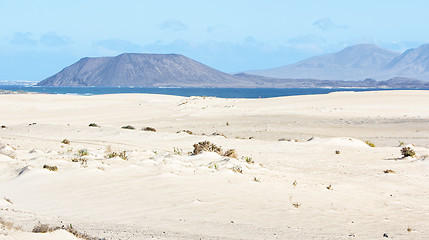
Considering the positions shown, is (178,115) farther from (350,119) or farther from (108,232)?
(108,232)

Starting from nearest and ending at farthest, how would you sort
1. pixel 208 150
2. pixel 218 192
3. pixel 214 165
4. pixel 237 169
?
pixel 218 192, pixel 237 169, pixel 214 165, pixel 208 150

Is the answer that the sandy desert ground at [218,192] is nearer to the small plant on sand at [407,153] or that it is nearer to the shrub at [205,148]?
the small plant on sand at [407,153]

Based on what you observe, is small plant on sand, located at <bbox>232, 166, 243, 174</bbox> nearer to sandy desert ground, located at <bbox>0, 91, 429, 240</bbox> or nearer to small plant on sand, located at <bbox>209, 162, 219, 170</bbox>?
sandy desert ground, located at <bbox>0, 91, 429, 240</bbox>

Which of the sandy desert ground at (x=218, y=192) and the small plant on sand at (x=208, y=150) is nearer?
the sandy desert ground at (x=218, y=192)

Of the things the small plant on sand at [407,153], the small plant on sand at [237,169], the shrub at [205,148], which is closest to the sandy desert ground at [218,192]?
the small plant on sand at [237,169]

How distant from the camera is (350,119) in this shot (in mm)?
33531

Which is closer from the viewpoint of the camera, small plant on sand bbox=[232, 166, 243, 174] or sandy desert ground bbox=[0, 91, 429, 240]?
sandy desert ground bbox=[0, 91, 429, 240]

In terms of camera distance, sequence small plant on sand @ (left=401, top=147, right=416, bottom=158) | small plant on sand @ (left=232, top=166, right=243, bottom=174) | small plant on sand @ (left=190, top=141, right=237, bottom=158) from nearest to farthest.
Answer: small plant on sand @ (left=232, top=166, right=243, bottom=174)
small plant on sand @ (left=190, top=141, right=237, bottom=158)
small plant on sand @ (left=401, top=147, right=416, bottom=158)

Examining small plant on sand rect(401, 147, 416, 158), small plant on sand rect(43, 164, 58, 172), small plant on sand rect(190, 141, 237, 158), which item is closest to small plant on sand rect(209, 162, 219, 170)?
small plant on sand rect(190, 141, 237, 158)

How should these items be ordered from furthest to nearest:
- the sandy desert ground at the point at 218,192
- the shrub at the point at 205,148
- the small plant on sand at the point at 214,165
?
the shrub at the point at 205,148, the small plant on sand at the point at 214,165, the sandy desert ground at the point at 218,192

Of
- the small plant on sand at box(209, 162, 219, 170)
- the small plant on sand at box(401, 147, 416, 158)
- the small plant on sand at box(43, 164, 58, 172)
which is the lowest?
the small plant on sand at box(401, 147, 416, 158)

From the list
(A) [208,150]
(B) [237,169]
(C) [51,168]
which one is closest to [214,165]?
(B) [237,169]

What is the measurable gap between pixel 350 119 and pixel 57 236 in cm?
2863

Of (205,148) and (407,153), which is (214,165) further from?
(407,153)
